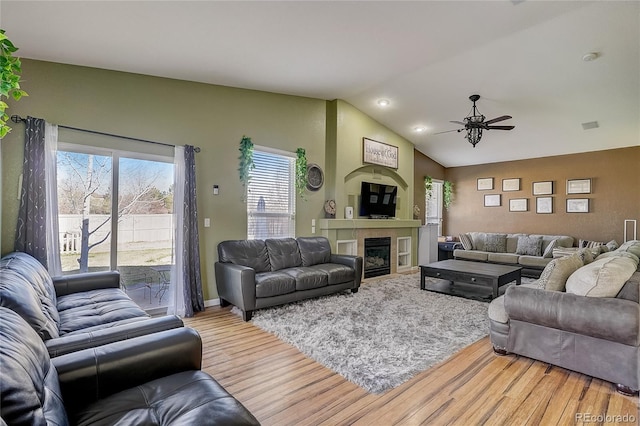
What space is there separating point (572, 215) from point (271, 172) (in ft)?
21.3

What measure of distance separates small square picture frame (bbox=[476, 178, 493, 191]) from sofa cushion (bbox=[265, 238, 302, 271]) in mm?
5776

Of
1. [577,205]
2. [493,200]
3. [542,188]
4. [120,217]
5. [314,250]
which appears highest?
[542,188]

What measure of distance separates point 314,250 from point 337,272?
64cm

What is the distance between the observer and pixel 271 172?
5070 mm

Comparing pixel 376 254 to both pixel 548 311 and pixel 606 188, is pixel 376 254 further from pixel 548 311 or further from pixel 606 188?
pixel 606 188

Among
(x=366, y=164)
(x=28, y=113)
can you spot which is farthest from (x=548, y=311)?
(x=28, y=113)

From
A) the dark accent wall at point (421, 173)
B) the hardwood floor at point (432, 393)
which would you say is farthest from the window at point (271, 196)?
the dark accent wall at point (421, 173)

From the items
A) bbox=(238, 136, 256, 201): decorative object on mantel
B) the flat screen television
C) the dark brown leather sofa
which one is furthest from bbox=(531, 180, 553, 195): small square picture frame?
the dark brown leather sofa

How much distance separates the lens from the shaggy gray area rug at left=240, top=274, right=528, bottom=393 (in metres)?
2.59

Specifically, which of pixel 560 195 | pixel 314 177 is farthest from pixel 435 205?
pixel 314 177

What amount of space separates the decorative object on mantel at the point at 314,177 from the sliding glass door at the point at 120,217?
2.27 m

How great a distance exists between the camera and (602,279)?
2406 mm

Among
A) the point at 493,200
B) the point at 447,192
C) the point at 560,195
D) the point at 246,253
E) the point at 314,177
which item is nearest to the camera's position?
the point at 246,253

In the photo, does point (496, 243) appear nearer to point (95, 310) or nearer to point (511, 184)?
point (511, 184)
